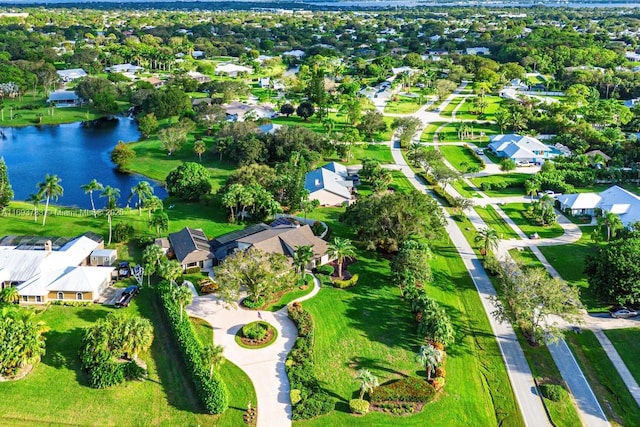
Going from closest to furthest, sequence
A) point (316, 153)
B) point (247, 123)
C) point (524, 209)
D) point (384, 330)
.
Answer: point (384, 330), point (524, 209), point (316, 153), point (247, 123)

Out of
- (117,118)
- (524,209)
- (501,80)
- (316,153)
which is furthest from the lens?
(501,80)

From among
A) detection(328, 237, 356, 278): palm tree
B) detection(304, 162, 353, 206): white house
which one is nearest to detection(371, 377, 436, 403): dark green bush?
detection(328, 237, 356, 278): palm tree

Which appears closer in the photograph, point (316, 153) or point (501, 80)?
point (316, 153)

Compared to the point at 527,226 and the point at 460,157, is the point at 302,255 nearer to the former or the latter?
the point at 527,226

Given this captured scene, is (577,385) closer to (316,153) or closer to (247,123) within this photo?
(316,153)

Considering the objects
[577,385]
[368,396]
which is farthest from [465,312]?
[368,396]

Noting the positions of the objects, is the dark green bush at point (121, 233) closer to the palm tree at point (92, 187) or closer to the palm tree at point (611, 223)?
the palm tree at point (92, 187)

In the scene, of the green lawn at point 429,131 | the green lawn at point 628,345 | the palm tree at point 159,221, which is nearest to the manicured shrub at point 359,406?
the green lawn at point 628,345
